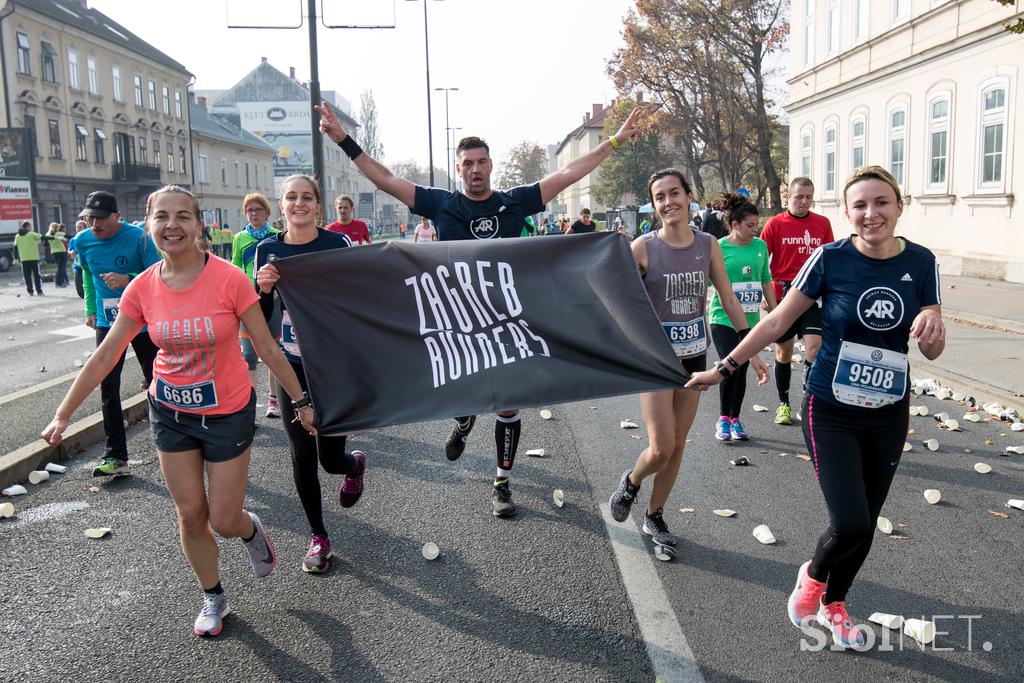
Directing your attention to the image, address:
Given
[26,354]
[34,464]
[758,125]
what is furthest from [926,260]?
[758,125]

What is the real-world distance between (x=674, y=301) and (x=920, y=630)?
81.1 inches

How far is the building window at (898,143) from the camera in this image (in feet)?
84.2

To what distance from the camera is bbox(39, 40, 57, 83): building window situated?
45594 millimetres

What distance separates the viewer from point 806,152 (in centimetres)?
3444

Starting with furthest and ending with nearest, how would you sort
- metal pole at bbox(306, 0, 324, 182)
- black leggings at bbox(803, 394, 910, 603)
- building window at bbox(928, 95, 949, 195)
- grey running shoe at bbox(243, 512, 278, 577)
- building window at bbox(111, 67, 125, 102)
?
building window at bbox(111, 67, 125, 102) → building window at bbox(928, 95, 949, 195) → metal pole at bbox(306, 0, 324, 182) → grey running shoe at bbox(243, 512, 278, 577) → black leggings at bbox(803, 394, 910, 603)

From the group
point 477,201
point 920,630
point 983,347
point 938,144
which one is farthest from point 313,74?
point 938,144

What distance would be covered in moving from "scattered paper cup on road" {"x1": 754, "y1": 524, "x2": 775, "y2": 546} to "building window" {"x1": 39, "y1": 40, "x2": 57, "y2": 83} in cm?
4972

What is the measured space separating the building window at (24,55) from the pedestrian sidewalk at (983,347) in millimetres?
42893

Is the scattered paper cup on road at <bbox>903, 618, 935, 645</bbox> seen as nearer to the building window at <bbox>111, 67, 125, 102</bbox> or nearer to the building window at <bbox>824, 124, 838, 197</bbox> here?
the building window at <bbox>824, 124, 838, 197</bbox>

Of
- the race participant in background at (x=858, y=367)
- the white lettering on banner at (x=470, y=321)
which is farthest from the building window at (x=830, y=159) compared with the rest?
the race participant in background at (x=858, y=367)

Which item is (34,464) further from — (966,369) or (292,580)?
(966,369)

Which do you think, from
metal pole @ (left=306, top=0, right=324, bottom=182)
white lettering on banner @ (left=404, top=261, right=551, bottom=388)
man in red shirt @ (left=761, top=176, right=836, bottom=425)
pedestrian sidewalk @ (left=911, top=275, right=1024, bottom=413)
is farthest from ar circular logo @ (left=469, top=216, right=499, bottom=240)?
metal pole @ (left=306, top=0, right=324, bottom=182)

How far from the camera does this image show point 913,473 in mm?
6582

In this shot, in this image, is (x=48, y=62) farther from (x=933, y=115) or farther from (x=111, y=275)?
(x=111, y=275)
